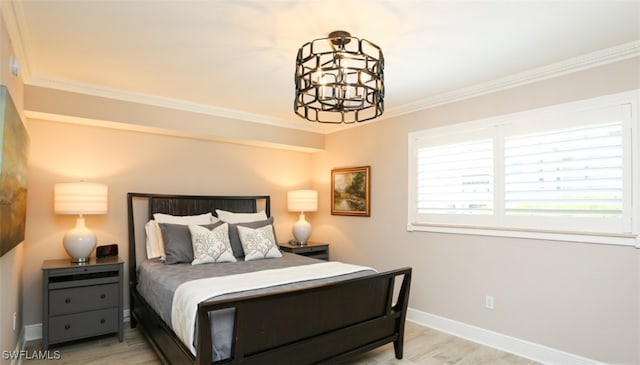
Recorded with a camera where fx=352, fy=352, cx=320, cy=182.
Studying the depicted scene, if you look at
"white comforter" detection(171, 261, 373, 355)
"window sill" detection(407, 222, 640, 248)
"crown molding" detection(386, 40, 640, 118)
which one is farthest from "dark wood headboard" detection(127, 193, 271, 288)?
"crown molding" detection(386, 40, 640, 118)

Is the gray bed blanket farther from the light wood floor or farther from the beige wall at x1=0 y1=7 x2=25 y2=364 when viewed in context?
the beige wall at x1=0 y1=7 x2=25 y2=364

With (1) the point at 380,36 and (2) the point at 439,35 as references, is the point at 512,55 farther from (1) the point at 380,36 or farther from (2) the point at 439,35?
(1) the point at 380,36

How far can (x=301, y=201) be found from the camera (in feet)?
16.1

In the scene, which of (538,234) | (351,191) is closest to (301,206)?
(351,191)

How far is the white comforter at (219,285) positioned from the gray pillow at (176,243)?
896 mm

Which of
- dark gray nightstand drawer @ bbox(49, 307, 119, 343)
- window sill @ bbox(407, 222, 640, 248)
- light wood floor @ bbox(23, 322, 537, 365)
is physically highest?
window sill @ bbox(407, 222, 640, 248)

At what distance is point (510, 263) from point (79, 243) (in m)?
3.97

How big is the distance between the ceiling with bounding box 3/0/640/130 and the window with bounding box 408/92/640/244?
0.46 meters

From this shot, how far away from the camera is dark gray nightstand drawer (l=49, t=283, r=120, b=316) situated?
3.05 meters

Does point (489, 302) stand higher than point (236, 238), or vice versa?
point (236, 238)

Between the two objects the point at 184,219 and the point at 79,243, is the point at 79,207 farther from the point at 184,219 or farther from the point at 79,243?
the point at 184,219

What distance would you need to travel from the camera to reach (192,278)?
2795 mm

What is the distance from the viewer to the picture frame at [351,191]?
4.57 meters

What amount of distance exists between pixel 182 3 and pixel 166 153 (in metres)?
2.50
